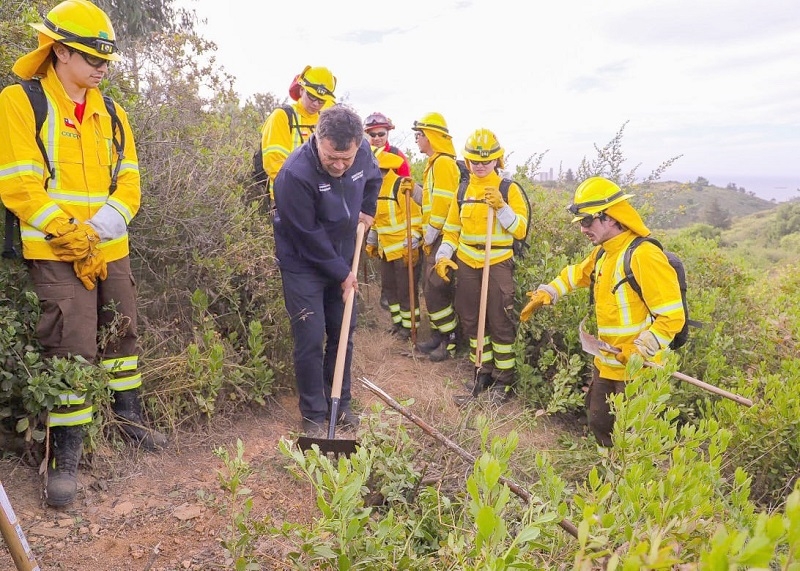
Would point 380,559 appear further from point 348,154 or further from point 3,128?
point 3,128

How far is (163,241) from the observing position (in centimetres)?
417

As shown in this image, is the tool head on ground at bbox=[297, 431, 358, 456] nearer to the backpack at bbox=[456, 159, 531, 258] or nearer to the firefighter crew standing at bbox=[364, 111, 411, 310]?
the backpack at bbox=[456, 159, 531, 258]

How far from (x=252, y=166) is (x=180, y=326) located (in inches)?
78.0

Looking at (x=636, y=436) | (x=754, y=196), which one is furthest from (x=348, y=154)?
(x=754, y=196)

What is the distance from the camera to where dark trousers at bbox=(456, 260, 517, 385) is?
534 cm

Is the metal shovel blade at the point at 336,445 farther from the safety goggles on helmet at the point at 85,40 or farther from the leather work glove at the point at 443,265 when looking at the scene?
the leather work glove at the point at 443,265

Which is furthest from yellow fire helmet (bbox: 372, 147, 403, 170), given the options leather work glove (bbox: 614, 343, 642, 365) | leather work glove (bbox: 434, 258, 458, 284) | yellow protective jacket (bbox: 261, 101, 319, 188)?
leather work glove (bbox: 614, 343, 642, 365)

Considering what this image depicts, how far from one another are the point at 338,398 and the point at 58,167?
207 centimetres

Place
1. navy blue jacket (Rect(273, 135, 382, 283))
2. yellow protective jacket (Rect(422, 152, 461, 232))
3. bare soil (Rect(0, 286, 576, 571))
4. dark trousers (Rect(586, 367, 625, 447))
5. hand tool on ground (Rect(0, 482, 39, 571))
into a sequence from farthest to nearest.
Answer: yellow protective jacket (Rect(422, 152, 461, 232)) → dark trousers (Rect(586, 367, 625, 447)) → navy blue jacket (Rect(273, 135, 382, 283)) → bare soil (Rect(0, 286, 576, 571)) → hand tool on ground (Rect(0, 482, 39, 571))

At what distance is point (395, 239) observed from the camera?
6.20m

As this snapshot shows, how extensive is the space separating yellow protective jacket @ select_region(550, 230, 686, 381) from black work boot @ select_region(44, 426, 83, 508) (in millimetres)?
3228

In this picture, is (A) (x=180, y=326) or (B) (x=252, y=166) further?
(B) (x=252, y=166)

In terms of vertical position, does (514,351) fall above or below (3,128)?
below

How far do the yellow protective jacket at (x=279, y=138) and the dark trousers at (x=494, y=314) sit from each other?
1904 millimetres
